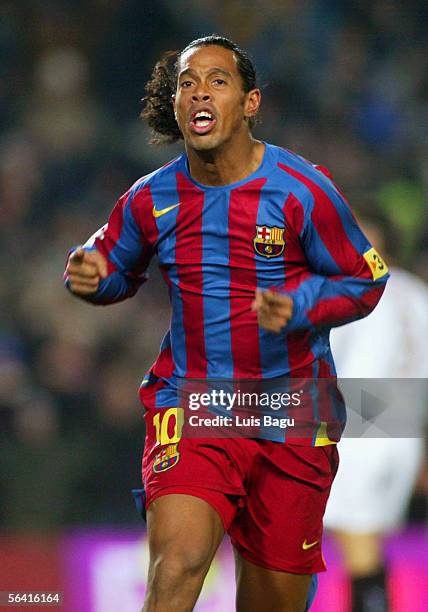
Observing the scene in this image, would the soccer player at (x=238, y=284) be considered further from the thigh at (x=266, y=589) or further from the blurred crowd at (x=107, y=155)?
the blurred crowd at (x=107, y=155)

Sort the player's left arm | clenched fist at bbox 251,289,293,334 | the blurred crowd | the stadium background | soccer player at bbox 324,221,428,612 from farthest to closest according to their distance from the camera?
1. the blurred crowd
2. the stadium background
3. soccer player at bbox 324,221,428,612
4. the player's left arm
5. clenched fist at bbox 251,289,293,334

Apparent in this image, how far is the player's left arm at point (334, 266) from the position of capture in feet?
10.2

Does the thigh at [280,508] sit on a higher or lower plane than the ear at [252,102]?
lower

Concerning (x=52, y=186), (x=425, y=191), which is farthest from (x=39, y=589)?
(x=425, y=191)

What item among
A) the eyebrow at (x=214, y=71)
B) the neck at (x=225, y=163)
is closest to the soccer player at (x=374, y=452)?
the neck at (x=225, y=163)

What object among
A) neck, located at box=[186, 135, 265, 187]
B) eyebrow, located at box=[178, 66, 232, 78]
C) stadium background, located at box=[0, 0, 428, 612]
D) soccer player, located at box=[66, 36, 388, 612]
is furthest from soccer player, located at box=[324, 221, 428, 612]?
eyebrow, located at box=[178, 66, 232, 78]

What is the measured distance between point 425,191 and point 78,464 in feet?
8.37

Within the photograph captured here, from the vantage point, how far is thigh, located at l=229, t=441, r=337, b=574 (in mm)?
3299

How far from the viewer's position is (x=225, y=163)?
3.27m

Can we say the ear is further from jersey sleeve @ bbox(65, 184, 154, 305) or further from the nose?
jersey sleeve @ bbox(65, 184, 154, 305)

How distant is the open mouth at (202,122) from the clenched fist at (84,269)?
44cm

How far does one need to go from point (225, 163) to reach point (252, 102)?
227 mm

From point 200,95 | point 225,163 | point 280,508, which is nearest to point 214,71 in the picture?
point 200,95

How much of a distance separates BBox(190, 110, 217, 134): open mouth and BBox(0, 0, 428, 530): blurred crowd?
2.16 metres
